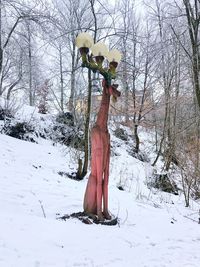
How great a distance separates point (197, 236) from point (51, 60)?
22153 millimetres

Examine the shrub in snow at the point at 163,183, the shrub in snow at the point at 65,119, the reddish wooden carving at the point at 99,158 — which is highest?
the shrub in snow at the point at 65,119

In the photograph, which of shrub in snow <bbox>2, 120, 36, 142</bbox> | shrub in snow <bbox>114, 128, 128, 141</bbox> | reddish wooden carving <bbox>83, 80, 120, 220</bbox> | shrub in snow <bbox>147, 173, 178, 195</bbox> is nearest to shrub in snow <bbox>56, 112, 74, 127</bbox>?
shrub in snow <bbox>2, 120, 36, 142</bbox>

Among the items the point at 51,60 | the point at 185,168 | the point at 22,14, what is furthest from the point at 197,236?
the point at 51,60

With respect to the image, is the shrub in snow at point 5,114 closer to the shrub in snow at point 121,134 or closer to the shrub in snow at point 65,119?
the shrub in snow at point 65,119

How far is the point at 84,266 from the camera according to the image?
250 centimetres

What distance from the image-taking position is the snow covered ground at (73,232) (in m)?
2.65

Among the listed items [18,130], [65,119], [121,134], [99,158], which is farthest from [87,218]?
[121,134]

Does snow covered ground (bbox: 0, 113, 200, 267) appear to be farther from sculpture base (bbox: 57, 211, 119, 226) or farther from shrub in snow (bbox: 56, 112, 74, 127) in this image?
shrub in snow (bbox: 56, 112, 74, 127)

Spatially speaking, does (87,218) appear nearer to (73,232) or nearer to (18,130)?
(73,232)

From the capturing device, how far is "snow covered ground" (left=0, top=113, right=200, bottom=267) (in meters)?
2.65

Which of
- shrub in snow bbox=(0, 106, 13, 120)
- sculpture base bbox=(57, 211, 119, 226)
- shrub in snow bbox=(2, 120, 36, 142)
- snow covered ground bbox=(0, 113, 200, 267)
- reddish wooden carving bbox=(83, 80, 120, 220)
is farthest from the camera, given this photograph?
shrub in snow bbox=(0, 106, 13, 120)

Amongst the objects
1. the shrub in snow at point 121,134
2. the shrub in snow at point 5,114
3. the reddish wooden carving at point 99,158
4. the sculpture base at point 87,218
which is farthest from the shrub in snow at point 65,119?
the sculpture base at point 87,218

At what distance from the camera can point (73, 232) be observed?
3.32m

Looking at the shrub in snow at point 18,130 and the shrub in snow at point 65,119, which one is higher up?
the shrub in snow at point 65,119
